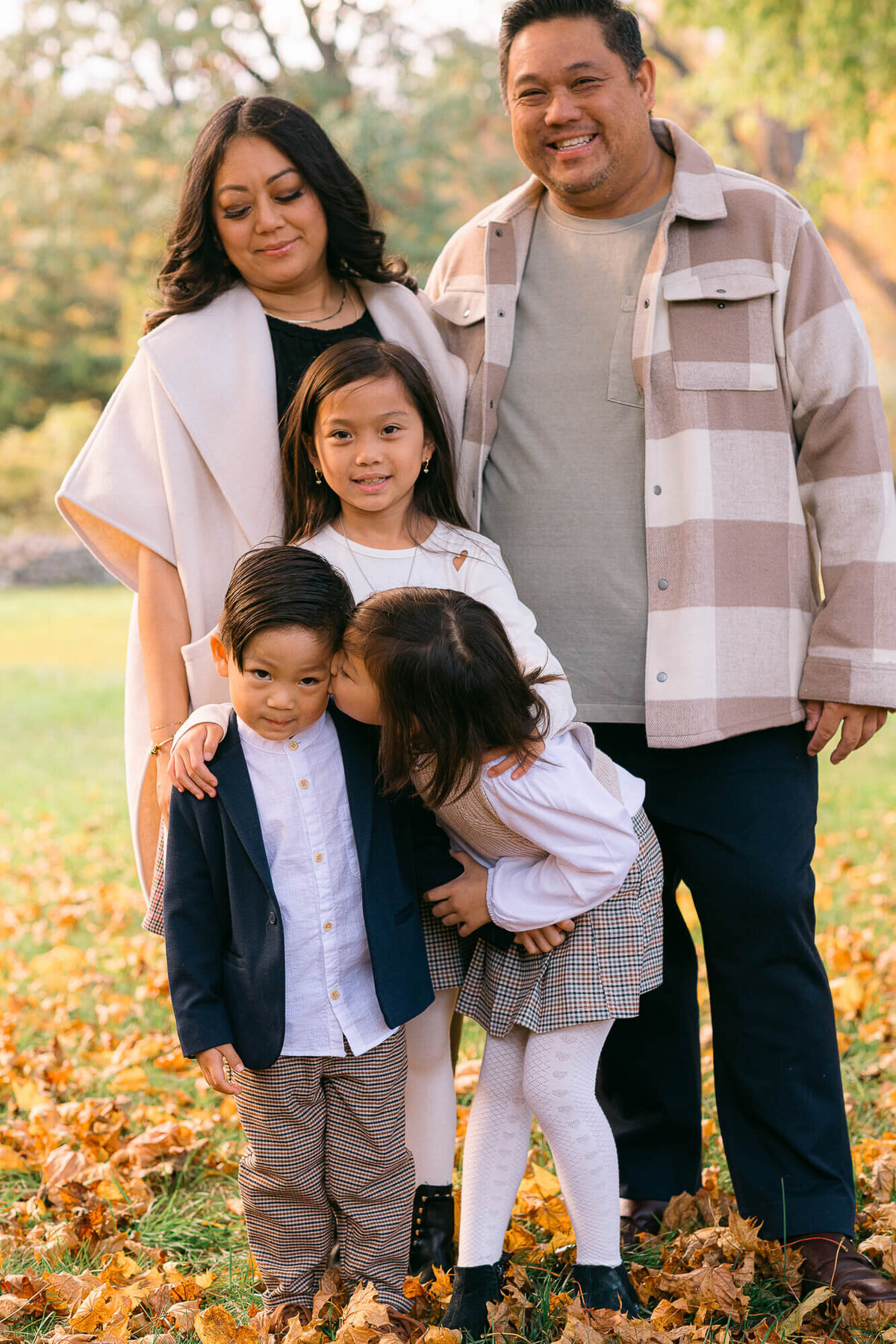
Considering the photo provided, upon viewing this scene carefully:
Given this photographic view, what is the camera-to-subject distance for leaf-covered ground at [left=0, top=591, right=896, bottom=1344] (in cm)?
256

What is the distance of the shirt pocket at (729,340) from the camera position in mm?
2812

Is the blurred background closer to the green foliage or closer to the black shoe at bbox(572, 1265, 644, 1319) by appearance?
the green foliage

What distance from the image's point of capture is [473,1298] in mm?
2514

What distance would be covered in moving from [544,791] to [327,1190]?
97cm

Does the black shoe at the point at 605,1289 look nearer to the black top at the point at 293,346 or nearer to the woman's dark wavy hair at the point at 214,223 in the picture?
the black top at the point at 293,346

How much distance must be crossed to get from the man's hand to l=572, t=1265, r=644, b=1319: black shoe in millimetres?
1130

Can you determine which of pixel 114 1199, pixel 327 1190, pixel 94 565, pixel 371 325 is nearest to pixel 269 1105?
pixel 327 1190

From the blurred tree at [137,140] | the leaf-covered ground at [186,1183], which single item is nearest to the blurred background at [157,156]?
the blurred tree at [137,140]

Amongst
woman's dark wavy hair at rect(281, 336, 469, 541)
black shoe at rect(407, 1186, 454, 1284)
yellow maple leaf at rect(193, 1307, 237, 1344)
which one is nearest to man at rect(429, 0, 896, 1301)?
woman's dark wavy hair at rect(281, 336, 469, 541)

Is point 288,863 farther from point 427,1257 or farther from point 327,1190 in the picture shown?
point 427,1257

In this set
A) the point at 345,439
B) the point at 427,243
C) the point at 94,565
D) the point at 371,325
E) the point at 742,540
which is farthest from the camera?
the point at 94,565

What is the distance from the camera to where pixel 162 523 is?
2.85 m

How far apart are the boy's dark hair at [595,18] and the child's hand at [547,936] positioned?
1.82m

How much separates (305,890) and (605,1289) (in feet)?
3.15
